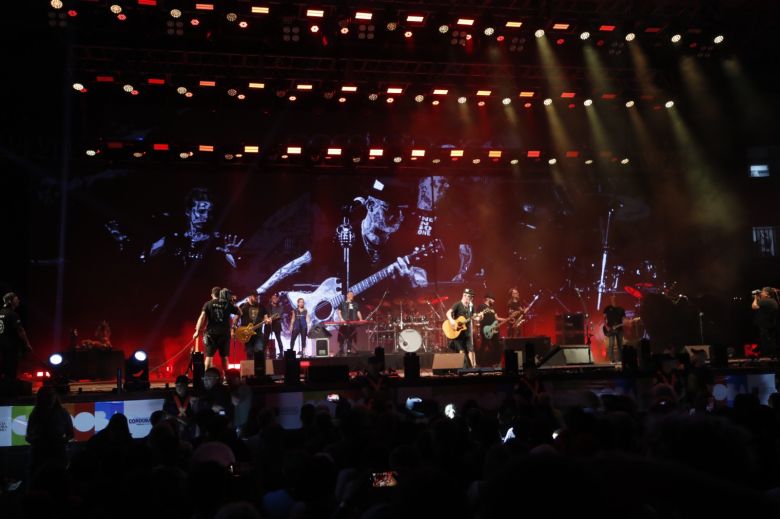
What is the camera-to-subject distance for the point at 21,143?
56.5 feet

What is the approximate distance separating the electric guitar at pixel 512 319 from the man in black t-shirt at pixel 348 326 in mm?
3548

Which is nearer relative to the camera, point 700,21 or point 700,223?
point 700,21

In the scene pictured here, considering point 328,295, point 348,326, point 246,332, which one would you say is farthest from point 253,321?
point 328,295

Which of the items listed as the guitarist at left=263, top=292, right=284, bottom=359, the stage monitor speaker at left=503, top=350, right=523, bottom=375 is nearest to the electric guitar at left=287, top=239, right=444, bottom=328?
the guitarist at left=263, top=292, right=284, bottom=359

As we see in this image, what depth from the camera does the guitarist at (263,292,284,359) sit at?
56.2 ft

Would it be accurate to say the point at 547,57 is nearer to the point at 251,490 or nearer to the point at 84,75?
the point at 84,75

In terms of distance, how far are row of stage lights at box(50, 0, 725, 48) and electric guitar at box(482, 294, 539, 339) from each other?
6.90m

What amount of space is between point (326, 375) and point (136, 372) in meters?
3.12

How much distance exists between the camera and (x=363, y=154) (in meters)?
18.8

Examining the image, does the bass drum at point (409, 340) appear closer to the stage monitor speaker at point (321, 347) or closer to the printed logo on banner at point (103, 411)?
Result: the stage monitor speaker at point (321, 347)

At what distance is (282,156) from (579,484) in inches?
714

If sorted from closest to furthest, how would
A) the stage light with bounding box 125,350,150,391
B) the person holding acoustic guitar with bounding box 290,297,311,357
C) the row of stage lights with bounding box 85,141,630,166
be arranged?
the stage light with bounding box 125,350,150,391 → the row of stage lights with bounding box 85,141,630,166 → the person holding acoustic guitar with bounding box 290,297,311,357

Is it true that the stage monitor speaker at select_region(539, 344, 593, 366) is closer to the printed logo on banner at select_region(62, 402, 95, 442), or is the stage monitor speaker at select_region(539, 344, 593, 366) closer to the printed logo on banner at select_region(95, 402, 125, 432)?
the printed logo on banner at select_region(95, 402, 125, 432)

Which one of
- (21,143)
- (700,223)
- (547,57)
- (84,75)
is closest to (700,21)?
(547,57)
